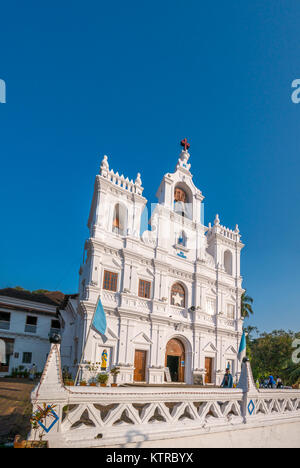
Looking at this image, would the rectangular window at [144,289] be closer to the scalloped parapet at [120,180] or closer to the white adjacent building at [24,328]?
the scalloped parapet at [120,180]

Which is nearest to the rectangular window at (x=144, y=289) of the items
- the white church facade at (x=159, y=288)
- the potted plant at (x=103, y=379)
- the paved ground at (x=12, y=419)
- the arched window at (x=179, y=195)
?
the white church facade at (x=159, y=288)

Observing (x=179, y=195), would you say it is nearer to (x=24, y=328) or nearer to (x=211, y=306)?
(x=211, y=306)

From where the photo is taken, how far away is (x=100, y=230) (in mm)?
21453

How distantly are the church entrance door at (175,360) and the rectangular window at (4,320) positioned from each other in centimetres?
1677

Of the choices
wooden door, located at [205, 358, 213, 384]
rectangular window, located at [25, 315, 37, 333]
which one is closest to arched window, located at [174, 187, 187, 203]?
wooden door, located at [205, 358, 213, 384]

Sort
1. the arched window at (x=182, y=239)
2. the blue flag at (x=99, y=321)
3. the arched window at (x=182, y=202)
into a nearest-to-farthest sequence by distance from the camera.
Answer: the blue flag at (x=99, y=321) → the arched window at (x=182, y=239) → the arched window at (x=182, y=202)

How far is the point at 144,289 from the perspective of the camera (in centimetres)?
2286

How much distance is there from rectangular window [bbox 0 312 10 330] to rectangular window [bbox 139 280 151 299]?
51.8ft

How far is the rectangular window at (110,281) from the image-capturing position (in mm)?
21038

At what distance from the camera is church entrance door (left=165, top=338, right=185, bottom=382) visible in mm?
23156
